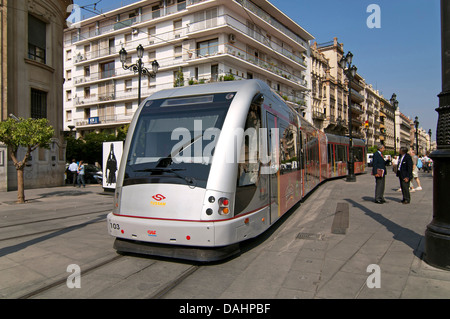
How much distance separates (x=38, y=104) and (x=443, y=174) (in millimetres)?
20282

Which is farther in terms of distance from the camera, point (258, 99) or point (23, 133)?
point (23, 133)

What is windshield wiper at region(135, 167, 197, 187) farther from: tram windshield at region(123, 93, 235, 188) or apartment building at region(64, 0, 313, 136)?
apartment building at region(64, 0, 313, 136)

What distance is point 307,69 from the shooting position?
48.7 metres

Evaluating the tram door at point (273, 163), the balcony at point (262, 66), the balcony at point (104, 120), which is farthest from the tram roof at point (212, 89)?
the balcony at point (104, 120)

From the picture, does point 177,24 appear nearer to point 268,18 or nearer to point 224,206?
point 268,18

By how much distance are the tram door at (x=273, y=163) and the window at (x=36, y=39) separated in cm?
1793

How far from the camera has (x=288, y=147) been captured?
24.2 feet

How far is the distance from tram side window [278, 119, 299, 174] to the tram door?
44 centimetres

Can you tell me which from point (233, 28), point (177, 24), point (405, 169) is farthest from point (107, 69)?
point (405, 169)

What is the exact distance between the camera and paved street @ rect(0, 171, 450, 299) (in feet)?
11.6

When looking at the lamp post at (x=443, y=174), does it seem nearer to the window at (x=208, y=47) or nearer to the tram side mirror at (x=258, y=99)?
the tram side mirror at (x=258, y=99)

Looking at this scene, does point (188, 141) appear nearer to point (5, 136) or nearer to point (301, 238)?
point (301, 238)

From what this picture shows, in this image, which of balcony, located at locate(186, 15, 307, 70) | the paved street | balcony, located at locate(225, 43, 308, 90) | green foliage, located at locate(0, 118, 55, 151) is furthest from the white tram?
balcony, located at locate(186, 15, 307, 70)

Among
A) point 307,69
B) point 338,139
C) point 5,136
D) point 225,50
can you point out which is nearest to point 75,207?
point 5,136
